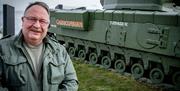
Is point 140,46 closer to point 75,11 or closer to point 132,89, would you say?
point 132,89

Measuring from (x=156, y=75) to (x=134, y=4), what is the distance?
224 cm

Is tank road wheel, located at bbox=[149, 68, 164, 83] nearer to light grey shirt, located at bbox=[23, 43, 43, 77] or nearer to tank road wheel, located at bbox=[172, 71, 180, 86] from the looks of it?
tank road wheel, located at bbox=[172, 71, 180, 86]

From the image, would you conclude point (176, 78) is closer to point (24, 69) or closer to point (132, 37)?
point (132, 37)

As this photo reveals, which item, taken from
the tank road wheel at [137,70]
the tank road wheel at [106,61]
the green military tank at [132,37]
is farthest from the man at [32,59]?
the tank road wheel at [106,61]

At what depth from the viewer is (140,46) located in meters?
10.6

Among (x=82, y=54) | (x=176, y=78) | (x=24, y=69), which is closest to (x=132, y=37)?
(x=176, y=78)

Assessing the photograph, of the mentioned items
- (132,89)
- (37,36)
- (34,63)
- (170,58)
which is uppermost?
(37,36)

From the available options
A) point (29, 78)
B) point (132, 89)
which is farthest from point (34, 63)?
point (132, 89)

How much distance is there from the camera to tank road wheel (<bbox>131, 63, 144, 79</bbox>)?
11.0 m

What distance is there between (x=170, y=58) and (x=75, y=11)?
4818 millimetres

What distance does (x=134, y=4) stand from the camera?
1118 centimetres

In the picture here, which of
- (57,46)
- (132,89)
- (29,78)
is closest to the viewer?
(29,78)

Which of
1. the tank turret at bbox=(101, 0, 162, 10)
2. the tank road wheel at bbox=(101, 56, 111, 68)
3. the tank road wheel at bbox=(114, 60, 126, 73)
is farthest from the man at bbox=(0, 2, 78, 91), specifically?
the tank road wheel at bbox=(101, 56, 111, 68)

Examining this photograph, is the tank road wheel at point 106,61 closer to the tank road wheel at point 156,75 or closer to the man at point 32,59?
the tank road wheel at point 156,75
